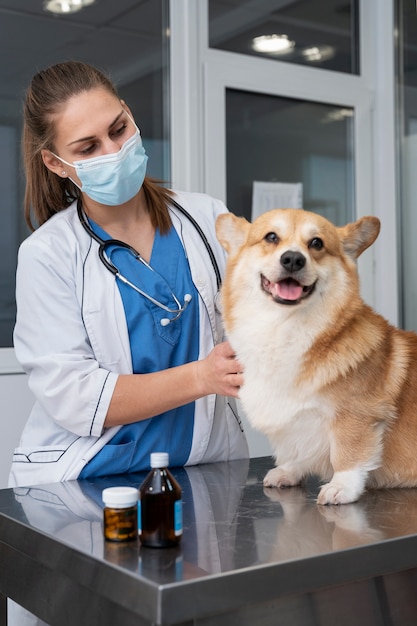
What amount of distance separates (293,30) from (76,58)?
1110 millimetres

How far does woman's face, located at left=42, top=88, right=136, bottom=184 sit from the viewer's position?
5.46 feet

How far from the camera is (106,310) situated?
1.64 metres

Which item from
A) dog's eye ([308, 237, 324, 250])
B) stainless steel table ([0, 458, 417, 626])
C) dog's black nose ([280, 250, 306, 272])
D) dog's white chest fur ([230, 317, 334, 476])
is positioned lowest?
stainless steel table ([0, 458, 417, 626])

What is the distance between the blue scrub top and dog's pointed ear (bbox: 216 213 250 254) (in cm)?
19

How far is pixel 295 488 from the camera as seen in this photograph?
1.51m

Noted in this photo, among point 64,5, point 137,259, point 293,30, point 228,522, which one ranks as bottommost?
point 228,522

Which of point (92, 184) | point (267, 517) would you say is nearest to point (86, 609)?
point (267, 517)

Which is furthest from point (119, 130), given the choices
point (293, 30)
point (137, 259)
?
point (293, 30)

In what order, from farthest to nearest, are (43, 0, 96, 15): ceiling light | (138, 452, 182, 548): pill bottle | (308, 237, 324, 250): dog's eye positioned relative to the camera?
1. (43, 0, 96, 15): ceiling light
2. (308, 237, 324, 250): dog's eye
3. (138, 452, 182, 548): pill bottle

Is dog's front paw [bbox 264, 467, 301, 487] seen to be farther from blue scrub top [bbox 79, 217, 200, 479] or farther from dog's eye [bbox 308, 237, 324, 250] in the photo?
dog's eye [bbox 308, 237, 324, 250]

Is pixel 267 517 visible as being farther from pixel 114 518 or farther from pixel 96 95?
pixel 96 95

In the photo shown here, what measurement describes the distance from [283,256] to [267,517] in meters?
0.45

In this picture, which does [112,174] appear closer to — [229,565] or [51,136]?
[51,136]

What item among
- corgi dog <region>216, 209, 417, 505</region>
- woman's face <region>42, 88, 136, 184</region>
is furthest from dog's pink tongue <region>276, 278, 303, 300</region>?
woman's face <region>42, 88, 136, 184</region>
